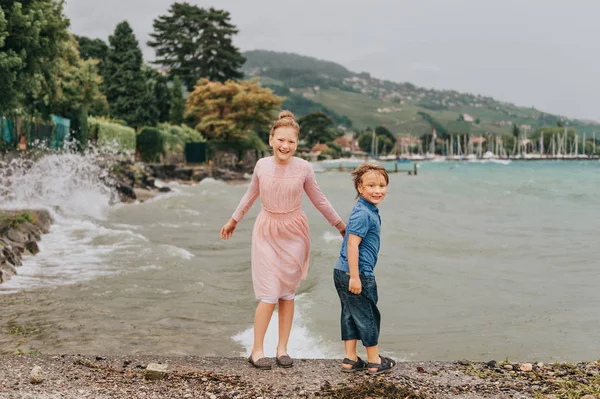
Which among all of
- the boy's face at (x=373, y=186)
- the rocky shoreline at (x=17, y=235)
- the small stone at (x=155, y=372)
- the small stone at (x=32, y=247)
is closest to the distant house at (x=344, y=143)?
the rocky shoreline at (x=17, y=235)

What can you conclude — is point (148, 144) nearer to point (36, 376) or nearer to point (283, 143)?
point (283, 143)

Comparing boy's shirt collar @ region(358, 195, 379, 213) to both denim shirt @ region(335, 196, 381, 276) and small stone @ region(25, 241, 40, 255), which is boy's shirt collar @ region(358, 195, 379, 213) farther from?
small stone @ region(25, 241, 40, 255)

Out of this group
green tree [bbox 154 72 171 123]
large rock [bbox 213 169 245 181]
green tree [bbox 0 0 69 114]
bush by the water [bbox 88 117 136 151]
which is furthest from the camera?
green tree [bbox 154 72 171 123]

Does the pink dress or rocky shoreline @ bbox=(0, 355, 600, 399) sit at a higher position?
the pink dress

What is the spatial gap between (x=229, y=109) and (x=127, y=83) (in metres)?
10.2

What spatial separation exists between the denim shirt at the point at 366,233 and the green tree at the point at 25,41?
50.0 ft

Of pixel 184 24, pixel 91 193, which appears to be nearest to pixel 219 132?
pixel 184 24

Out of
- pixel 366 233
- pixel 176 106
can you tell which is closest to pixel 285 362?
pixel 366 233

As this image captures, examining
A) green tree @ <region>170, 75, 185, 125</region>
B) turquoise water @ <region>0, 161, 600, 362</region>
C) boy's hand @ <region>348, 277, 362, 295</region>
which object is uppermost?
green tree @ <region>170, 75, 185, 125</region>

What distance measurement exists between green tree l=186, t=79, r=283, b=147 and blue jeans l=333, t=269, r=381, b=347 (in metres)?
53.4

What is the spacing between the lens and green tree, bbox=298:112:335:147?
120 meters

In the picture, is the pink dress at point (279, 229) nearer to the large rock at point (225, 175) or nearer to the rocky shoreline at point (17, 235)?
the rocky shoreline at point (17, 235)

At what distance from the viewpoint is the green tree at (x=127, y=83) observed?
5294 cm

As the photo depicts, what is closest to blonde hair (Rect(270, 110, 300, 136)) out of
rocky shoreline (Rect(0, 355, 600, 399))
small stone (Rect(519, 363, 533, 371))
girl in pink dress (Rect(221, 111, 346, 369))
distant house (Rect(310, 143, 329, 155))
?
girl in pink dress (Rect(221, 111, 346, 369))
